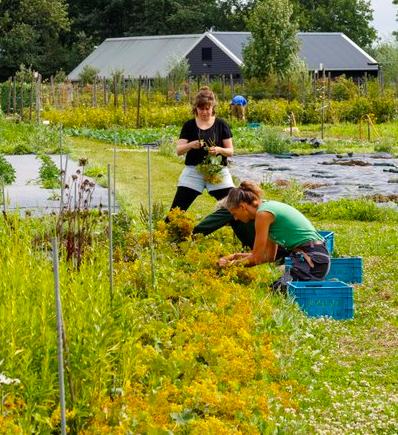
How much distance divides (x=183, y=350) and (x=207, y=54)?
4904 centimetres

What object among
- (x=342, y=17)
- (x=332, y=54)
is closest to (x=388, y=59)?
(x=332, y=54)

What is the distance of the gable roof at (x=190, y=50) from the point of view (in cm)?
5241

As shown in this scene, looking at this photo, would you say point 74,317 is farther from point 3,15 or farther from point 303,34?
point 3,15

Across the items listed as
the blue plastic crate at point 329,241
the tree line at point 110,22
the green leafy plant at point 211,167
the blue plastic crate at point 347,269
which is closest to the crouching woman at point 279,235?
the blue plastic crate at point 347,269

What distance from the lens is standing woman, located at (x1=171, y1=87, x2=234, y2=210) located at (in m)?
8.25

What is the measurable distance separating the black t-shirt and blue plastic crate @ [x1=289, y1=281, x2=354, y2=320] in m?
2.10

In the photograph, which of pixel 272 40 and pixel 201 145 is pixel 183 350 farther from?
pixel 272 40

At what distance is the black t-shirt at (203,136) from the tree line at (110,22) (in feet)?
168

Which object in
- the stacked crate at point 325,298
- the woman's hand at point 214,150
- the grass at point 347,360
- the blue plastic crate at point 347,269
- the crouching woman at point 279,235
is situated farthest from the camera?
the woman's hand at point 214,150

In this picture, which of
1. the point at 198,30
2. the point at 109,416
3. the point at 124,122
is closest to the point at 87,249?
the point at 109,416

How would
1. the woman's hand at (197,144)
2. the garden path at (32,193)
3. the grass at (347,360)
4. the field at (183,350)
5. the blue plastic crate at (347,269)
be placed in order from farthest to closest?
the garden path at (32,193), the woman's hand at (197,144), the blue plastic crate at (347,269), the grass at (347,360), the field at (183,350)

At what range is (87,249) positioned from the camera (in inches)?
248

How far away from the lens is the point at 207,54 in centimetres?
5300

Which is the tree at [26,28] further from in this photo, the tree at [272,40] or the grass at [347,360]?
the grass at [347,360]
